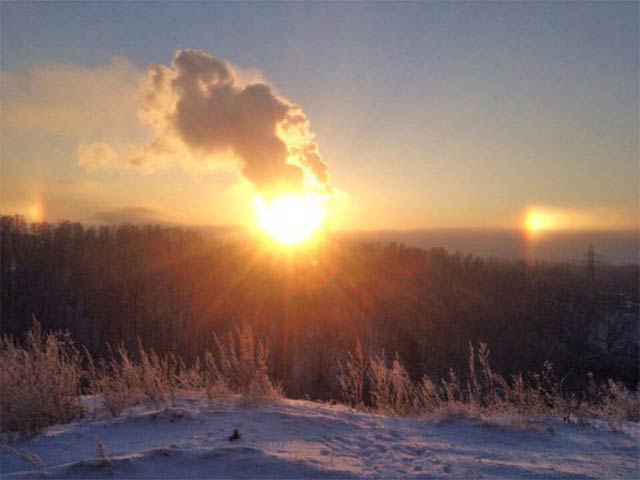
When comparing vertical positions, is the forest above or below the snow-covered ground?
below

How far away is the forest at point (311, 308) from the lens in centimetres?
3869

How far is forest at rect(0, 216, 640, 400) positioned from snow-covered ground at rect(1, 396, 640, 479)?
1090 inches

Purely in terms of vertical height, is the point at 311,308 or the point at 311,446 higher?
the point at 311,446

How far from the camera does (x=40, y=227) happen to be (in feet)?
191

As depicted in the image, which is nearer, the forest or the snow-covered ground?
the snow-covered ground

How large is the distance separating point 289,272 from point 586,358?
23248 millimetres

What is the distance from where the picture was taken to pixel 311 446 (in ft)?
14.8

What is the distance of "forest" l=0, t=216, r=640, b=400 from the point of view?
38.7 m

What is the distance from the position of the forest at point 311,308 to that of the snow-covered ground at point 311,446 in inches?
1090

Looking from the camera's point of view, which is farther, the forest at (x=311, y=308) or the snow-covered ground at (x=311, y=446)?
the forest at (x=311, y=308)

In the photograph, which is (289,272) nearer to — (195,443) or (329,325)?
(329,325)

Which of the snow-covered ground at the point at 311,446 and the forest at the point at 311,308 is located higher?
the snow-covered ground at the point at 311,446

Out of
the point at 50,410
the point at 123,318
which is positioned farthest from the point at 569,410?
the point at 123,318

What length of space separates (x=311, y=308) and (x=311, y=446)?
3969cm
